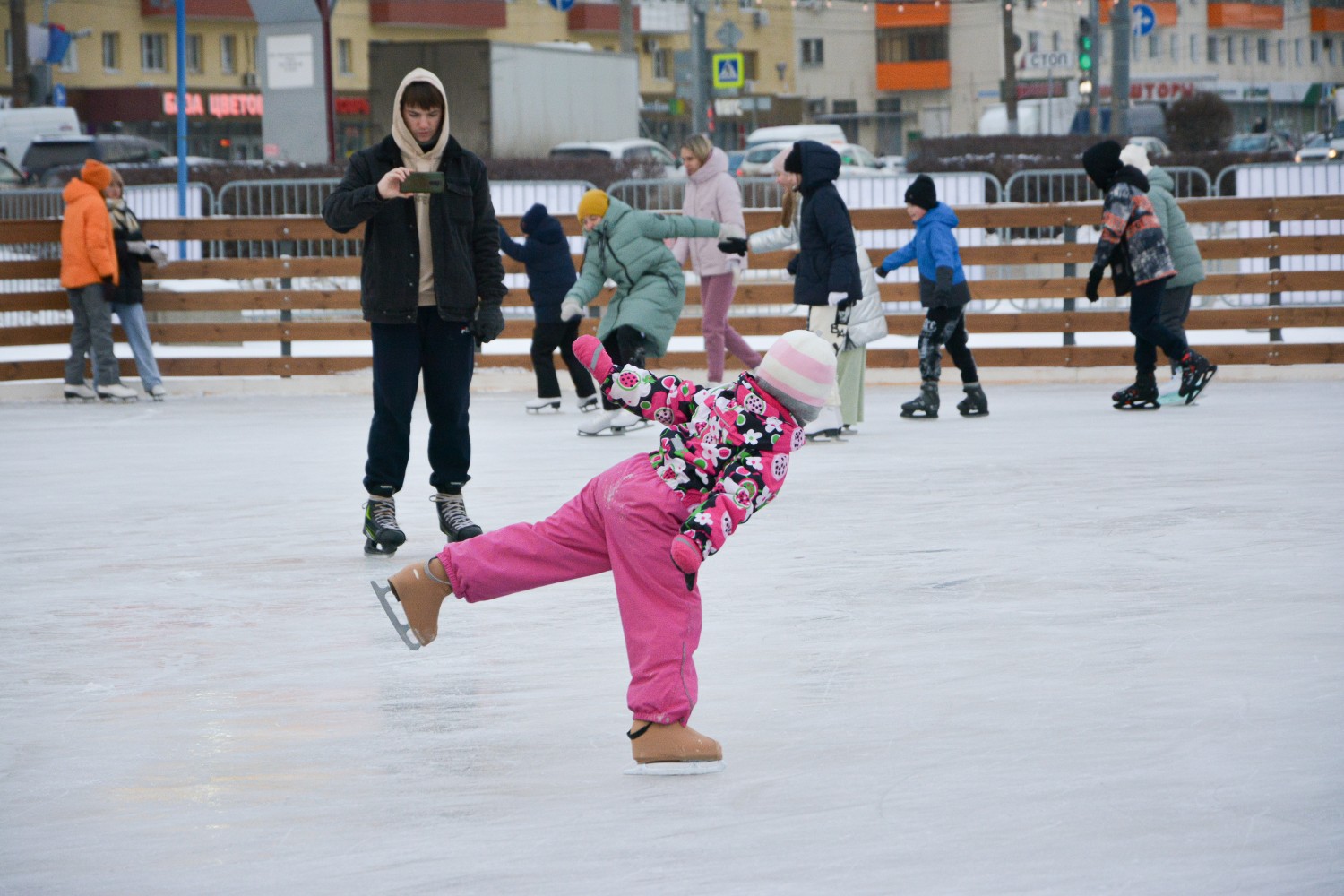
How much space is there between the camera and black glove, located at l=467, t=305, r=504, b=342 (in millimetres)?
6422

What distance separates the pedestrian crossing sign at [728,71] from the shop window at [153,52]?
93.3 feet

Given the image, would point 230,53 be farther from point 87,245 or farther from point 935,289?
point 935,289

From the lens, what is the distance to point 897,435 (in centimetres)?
1027

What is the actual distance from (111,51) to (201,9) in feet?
9.29

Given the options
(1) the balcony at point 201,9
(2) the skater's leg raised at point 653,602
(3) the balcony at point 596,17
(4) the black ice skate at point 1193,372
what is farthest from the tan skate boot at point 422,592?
(3) the balcony at point 596,17

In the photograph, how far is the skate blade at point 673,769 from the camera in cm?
378

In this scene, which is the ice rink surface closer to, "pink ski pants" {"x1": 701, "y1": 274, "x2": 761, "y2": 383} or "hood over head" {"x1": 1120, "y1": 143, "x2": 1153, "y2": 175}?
"hood over head" {"x1": 1120, "y1": 143, "x2": 1153, "y2": 175}

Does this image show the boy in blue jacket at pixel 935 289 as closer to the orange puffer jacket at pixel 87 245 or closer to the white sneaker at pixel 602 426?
the white sneaker at pixel 602 426

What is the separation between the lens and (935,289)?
10.7 metres

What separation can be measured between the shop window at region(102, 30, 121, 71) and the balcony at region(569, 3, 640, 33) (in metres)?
15.0

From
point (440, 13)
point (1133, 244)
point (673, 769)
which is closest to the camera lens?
point (673, 769)

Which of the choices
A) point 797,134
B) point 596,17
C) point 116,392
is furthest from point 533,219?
point 596,17

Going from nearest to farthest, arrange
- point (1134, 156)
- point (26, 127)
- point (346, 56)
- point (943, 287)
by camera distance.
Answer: point (943, 287)
point (1134, 156)
point (26, 127)
point (346, 56)

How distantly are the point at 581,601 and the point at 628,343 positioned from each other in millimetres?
4503
